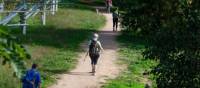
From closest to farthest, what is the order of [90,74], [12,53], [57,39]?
[12,53] < [90,74] < [57,39]

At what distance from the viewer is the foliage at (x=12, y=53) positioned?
1772mm

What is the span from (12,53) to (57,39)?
79.9ft

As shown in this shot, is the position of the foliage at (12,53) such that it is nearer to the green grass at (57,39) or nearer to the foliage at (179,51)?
the foliage at (179,51)

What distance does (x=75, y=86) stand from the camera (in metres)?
17.2

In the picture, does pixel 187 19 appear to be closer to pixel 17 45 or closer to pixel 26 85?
pixel 26 85

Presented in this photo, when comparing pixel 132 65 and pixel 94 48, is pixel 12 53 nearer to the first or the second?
pixel 94 48

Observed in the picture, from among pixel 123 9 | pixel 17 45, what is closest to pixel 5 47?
pixel 17 45

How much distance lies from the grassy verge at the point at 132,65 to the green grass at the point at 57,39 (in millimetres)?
1884

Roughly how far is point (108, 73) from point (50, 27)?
36.9ft

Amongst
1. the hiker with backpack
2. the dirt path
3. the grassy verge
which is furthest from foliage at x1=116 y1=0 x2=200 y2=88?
the hiker with backpack

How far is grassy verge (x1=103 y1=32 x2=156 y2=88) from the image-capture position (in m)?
17.8

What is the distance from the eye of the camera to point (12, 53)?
1793mm

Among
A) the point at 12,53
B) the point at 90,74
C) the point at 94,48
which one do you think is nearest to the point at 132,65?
the point at 90,74

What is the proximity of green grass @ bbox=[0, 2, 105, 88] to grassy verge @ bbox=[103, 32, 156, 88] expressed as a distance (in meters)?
1.88
